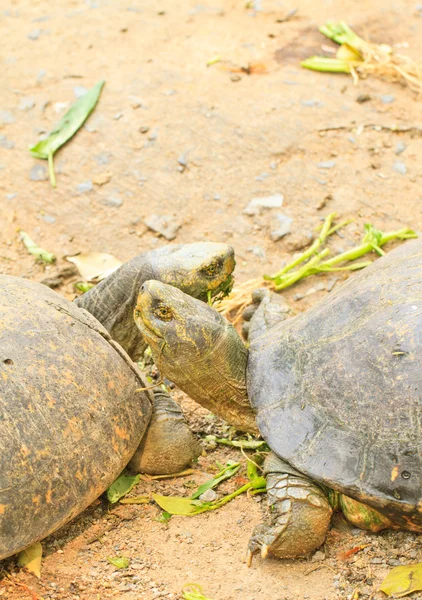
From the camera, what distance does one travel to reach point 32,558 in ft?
12.0

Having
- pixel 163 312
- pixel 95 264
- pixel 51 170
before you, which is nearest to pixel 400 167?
pixel 95 264

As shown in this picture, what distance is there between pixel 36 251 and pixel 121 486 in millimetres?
2702

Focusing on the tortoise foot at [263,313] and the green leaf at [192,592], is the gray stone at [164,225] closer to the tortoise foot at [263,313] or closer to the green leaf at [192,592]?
the tortoise foot at [263,313]

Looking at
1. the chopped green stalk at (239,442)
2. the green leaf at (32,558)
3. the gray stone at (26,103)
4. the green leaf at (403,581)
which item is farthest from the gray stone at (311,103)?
the green leaf at (32,558)

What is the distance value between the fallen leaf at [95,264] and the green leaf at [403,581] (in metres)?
3.30

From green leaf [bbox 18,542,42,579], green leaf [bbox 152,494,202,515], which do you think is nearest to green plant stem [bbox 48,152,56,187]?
green leaf [bbox 152,494,202,515]

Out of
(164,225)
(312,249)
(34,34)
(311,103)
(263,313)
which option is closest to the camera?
(263,313)

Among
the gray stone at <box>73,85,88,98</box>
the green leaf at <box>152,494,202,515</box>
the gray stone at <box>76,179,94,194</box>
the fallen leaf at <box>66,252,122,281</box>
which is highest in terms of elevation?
the gray stone at <box>73,85,88,98</box>

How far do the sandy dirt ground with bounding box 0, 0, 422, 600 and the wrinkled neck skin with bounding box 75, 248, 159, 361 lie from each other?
2.31 ft

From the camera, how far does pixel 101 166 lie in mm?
6930

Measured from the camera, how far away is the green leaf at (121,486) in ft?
13.3

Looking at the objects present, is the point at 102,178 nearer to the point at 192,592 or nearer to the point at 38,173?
the point at 38,173

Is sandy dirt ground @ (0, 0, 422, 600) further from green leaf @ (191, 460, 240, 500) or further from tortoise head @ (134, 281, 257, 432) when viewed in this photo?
tortoise head @ (134, 281, 257, 432)

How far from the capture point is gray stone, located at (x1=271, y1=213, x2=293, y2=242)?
6.08 metres
